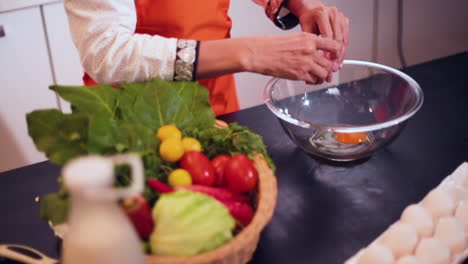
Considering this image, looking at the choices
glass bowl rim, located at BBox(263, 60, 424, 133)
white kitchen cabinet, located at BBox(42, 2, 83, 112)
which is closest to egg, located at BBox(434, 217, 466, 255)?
glass bowl rim, located at BBox(263, 60, 424, 133)

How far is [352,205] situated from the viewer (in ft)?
3.03

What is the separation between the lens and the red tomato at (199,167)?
0.83 metres

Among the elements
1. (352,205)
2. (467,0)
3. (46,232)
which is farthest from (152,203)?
(467,0)

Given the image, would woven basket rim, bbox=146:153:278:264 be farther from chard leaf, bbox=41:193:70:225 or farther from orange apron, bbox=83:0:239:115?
orange apron, bbox=83:0:239:115

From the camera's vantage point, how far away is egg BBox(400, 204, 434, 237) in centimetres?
81

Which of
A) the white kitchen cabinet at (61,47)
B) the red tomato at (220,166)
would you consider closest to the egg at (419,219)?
the red tomato at (220,166)

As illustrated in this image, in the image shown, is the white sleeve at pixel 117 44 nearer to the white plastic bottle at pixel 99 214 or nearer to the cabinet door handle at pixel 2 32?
the white plastic bottle at pixel 99 214

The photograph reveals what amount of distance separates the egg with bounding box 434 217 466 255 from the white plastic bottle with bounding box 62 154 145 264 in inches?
17.6

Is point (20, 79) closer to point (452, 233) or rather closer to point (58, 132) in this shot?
point (58, 132)

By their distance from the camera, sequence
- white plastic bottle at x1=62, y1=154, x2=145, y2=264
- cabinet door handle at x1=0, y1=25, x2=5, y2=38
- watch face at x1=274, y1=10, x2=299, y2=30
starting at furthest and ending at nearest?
cabinet door handle at x1=0, y1=25, x2=5, y2=38 < watch face at x1=274, y1=10, x2=299, y2=30 < white plastic bottle at x1=62, y1=154, x2=145, y2=264

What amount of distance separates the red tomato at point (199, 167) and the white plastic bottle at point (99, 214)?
0.74 ft

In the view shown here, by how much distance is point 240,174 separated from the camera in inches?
32.1

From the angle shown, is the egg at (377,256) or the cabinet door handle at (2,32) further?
the cabinet door handle at (2,32)

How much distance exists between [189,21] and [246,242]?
2.11 ft
